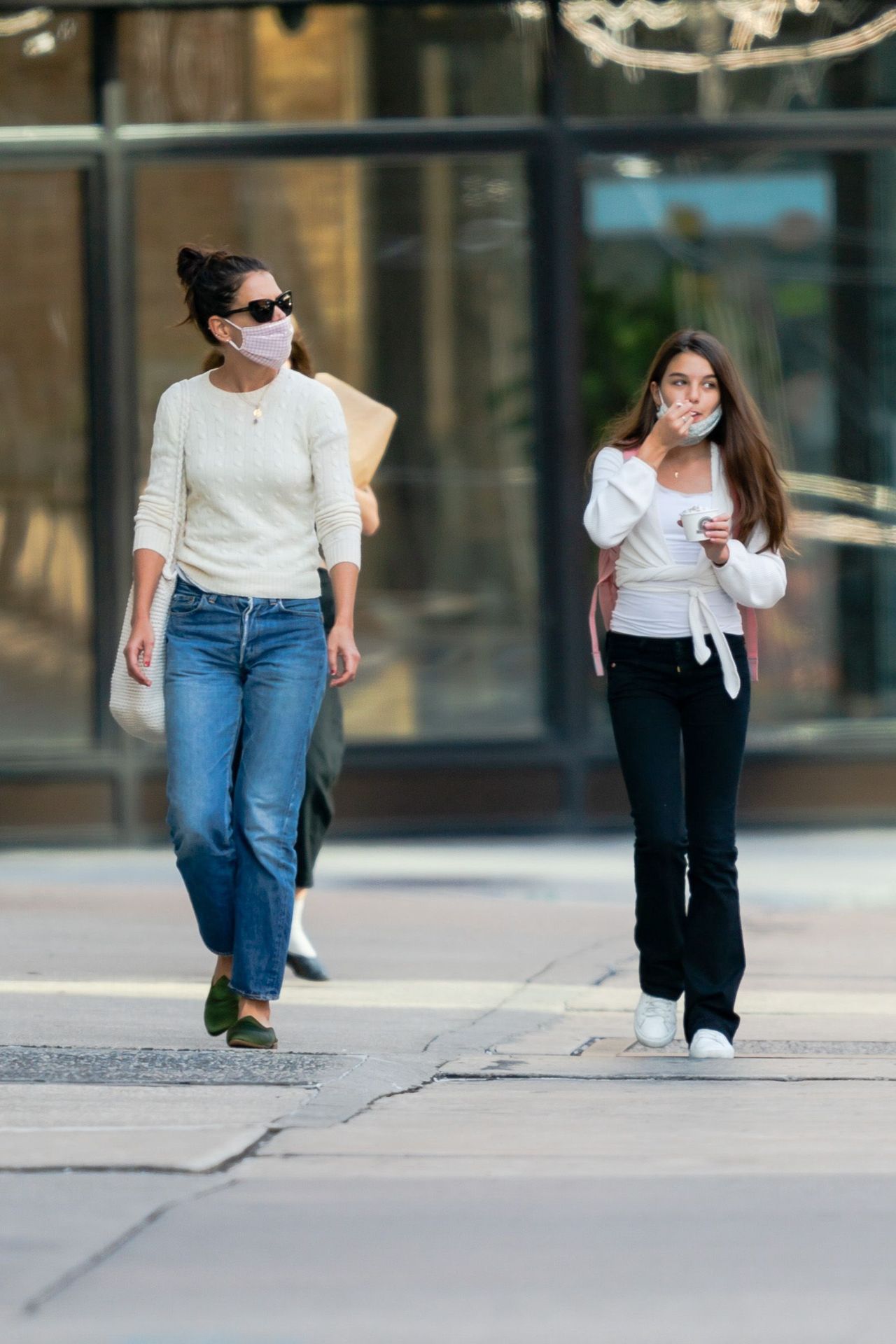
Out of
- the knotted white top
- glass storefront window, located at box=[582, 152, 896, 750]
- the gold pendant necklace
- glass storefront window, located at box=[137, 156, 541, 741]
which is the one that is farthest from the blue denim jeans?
glass storefront window, located at box=[582, 152, 896, 750]

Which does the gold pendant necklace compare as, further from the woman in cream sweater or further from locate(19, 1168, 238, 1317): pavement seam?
locate(19, 1168, 238, 1317): pavement seam

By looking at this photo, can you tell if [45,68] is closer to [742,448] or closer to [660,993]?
[742,448]

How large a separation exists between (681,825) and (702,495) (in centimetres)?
83

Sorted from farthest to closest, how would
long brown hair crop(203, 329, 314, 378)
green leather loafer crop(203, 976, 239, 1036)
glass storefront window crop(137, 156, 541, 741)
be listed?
1. glass storefront window crop(137, 156, 541, 741)
2. long brown hair crop(203, 329, 314, 378)
3. green leather loafer crop(203, 976, 239, 1036)

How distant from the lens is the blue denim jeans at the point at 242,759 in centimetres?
552

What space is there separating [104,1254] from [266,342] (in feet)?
8.15

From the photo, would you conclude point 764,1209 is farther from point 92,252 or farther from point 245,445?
point 92,252

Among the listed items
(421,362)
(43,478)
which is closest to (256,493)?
(421,362)

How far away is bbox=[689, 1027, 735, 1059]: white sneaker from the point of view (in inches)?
219

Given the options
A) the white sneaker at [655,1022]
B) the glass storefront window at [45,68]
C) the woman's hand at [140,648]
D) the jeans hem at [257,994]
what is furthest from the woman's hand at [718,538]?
the glass storefront window at [45,68]

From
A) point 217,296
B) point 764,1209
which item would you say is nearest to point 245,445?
point 217,296

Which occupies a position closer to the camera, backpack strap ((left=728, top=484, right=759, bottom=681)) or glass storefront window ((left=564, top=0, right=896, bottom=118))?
backpack strap ((left=728, top=484, right=759, bottom=681))

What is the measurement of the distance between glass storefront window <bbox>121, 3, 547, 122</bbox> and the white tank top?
15.1 ft

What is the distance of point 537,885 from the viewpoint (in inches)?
346
